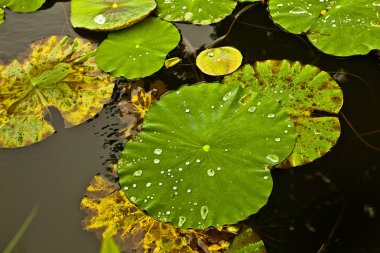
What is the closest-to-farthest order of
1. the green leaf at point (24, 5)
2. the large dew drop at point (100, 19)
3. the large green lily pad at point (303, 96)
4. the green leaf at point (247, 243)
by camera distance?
the green leaf at point (247, 243)
the large green lily pad at point (303, 96)
the large dew drop at point (100, 19)
the green leaf at point (24, 5)

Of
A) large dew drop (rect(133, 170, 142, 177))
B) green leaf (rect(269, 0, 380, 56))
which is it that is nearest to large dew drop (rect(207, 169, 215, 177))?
large dew drop (rect(133, 170, 142, 177))

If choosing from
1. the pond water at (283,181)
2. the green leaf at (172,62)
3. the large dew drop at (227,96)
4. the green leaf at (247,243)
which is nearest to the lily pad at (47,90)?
the pond water at (283,181)

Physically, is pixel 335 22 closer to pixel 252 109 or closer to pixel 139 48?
pixel 252 109

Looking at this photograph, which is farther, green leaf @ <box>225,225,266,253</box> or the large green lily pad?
the large green lily pad

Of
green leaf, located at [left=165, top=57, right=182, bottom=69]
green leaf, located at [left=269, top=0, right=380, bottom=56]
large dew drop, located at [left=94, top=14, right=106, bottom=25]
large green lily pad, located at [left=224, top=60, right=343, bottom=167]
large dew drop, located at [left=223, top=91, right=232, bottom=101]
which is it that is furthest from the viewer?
large dew drop, located at [left=94, top=14, right=106, bottom=25]

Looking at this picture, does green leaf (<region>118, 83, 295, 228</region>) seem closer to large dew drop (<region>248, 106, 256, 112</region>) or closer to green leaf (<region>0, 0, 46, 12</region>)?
large dew drop (<region>248, 106, 256, 112</region>)

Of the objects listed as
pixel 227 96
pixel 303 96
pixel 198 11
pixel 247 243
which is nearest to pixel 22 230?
pixel 247 243

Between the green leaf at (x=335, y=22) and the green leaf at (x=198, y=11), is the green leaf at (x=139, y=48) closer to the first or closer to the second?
the green leaf at (x=198, y=11)
